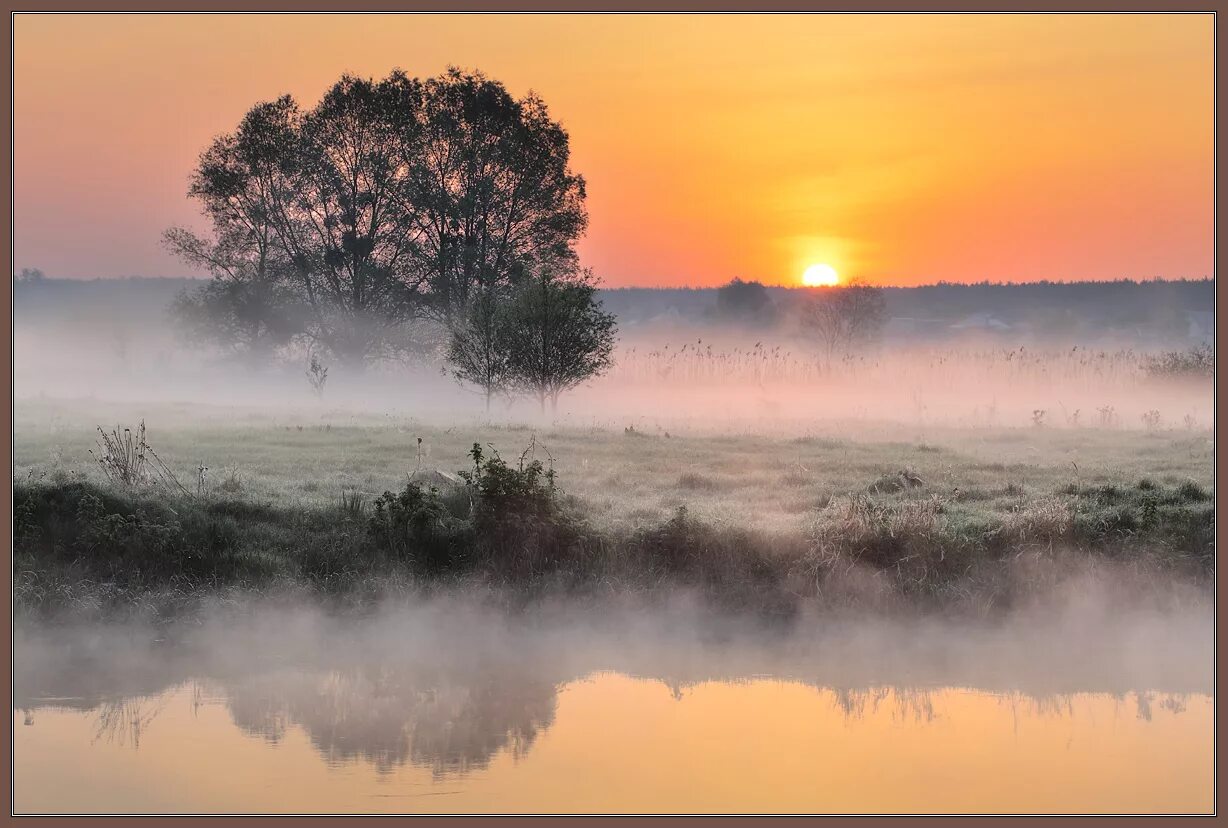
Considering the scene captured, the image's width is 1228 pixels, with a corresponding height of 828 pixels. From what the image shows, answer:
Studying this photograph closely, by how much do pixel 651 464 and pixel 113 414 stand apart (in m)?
18.7

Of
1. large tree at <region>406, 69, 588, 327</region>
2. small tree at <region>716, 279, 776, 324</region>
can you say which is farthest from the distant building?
large tree at <region>406, 69, 588, 327</region>

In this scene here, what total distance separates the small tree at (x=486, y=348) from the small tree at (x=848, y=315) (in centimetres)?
3876

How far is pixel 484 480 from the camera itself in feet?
60.4

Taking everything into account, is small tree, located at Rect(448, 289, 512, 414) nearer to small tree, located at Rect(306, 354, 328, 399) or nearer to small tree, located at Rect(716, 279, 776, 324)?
small tree, located at Rect(306, 354, 328, 399)

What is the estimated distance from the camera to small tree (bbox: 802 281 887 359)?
77.7m

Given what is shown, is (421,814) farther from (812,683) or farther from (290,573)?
(290,573)

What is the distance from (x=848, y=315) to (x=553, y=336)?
42313mm

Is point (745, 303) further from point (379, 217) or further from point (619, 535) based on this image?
point (619, 535)

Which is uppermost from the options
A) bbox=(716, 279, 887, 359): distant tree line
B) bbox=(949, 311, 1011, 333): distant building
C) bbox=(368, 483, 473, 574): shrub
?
bbox=(949, 311, 1011, 333): distant building

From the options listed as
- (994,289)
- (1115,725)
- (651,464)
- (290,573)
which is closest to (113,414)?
(651,464)

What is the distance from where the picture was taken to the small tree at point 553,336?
38.8 m

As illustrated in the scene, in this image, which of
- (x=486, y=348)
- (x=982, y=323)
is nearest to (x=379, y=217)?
(x=486, y=348)

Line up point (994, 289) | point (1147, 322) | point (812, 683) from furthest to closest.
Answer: point (994, 289) → point (1147, 322) → point (812, 683)

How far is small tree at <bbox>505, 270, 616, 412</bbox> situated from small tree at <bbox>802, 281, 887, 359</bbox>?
39153 millimetres
